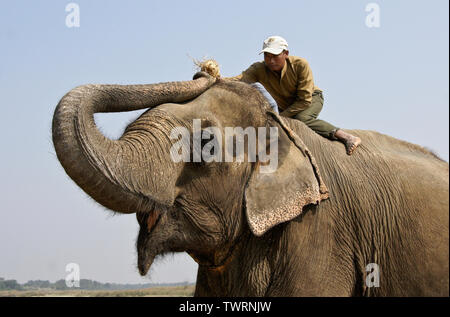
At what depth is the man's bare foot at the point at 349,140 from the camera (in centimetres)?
484

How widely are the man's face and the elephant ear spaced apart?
27.6 inches

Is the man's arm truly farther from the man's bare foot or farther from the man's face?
the man's bare foot

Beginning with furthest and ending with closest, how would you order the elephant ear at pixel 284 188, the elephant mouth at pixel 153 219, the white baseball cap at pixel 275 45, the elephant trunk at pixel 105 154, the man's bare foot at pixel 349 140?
1. the white baseball cap at pixel 275 45
2. the man's bare foot at pixel 349 140
3. the elephant ear at pixel 284 188
4. the elephant mouth at pixel 153 219
5. the elephant trunk at pixel 105 154

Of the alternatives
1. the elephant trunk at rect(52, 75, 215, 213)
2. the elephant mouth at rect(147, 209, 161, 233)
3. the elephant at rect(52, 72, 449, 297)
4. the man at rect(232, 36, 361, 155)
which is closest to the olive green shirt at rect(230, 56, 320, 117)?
the man at rect(232, 36, 361, 155)

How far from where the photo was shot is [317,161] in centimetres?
473

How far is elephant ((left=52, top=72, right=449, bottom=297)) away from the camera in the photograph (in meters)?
4.28

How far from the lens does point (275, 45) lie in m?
5.03

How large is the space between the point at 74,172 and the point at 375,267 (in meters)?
2.28

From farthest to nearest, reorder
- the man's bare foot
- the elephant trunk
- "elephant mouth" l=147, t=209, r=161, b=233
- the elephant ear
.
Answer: the man's bare foot → the elephant ear → "elephant mouth" l=147, t=209, r=161, b=233 → the elephant trunk

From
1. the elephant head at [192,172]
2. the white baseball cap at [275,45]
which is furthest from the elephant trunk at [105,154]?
the white baseball cap at [275,45]

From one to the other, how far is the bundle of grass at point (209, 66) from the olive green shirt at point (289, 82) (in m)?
0.32

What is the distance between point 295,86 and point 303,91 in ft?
0.39

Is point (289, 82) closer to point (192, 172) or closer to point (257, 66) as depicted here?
point (257, 66)

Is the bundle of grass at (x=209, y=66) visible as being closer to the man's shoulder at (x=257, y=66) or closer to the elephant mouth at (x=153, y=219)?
the man's shoulder at (x=257, y=66)
